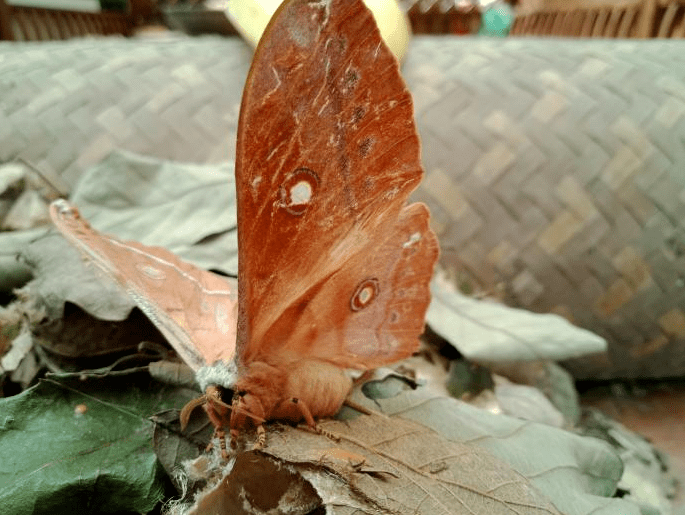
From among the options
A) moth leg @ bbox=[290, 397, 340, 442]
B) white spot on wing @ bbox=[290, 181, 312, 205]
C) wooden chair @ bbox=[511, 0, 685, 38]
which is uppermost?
white spot on wing @ bbox=[290, 181, 312, 205]

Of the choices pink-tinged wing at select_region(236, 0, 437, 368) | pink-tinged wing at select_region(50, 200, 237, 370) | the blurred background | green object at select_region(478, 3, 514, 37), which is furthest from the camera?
green object at select_region(478, 3, 514, 37)

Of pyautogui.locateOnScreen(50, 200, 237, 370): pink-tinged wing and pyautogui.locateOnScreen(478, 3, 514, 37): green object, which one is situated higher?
pyautogui.locateOnScreen(50, 200, 237, 370): pink-tinged wing

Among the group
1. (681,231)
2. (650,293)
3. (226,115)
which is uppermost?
(226,115)

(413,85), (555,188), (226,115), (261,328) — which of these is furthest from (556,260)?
(261,328)

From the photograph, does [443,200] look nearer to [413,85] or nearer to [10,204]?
[413,85]

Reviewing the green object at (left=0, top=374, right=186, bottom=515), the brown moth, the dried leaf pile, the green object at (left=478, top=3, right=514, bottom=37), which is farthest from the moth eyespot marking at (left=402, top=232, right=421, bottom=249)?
the green object at (left=478, top=3, right=514, bottom=37)

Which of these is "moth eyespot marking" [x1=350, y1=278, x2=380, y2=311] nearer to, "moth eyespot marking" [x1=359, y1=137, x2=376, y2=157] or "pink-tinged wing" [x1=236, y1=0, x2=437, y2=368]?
"pink-tinged wing" [x1=236, y1=0, x2=437, y2=368]

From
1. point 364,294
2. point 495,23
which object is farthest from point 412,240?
point 495,23

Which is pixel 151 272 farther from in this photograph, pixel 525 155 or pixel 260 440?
pixel 525 155

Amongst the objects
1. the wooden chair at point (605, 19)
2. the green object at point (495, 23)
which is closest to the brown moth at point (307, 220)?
the wooden chair at point (605, 19)
